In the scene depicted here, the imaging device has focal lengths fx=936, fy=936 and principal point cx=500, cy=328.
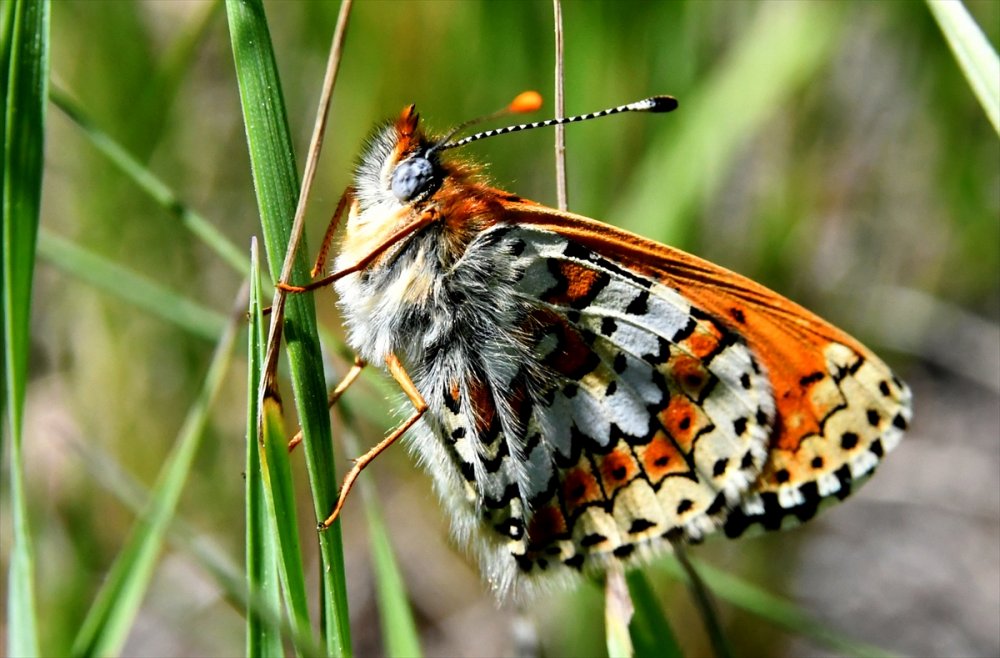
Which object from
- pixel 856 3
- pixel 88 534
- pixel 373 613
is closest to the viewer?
pixel 88 534

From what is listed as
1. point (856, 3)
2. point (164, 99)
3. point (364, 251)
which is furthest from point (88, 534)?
point (856, 3)

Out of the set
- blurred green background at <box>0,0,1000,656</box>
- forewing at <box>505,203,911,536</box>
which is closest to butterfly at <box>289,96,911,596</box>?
forewing at <box>505,203,911,536</box>

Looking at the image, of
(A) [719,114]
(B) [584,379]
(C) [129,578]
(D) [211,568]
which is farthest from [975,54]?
(C) [129,578]

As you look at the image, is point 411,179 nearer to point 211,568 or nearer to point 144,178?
point 144,178

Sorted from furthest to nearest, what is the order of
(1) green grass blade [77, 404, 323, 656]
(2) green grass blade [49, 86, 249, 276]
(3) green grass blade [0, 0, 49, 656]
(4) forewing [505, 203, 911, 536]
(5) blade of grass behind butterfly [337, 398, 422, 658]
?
(4) forewing [505, 203, 911, 536] → (2) green grass blade [49, 86, 249, 276] → (5) blade of grass behind butterfly [337, 398, 422, 658] → (3) green grass blade [0, 0, 49, 656] → (1) green grass blade [77, 404, 323, 656]

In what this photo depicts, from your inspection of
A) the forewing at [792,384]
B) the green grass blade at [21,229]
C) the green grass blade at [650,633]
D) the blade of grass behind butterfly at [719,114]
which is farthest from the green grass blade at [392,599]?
the blade of grass behind butterfly at [719,114]

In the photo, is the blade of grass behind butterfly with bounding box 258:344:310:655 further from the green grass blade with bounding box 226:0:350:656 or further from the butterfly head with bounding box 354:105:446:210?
the butterfly head with bounding box 354:105:446:210

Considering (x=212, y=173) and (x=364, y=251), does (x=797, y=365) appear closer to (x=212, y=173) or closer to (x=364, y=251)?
(x=364, y=251)
